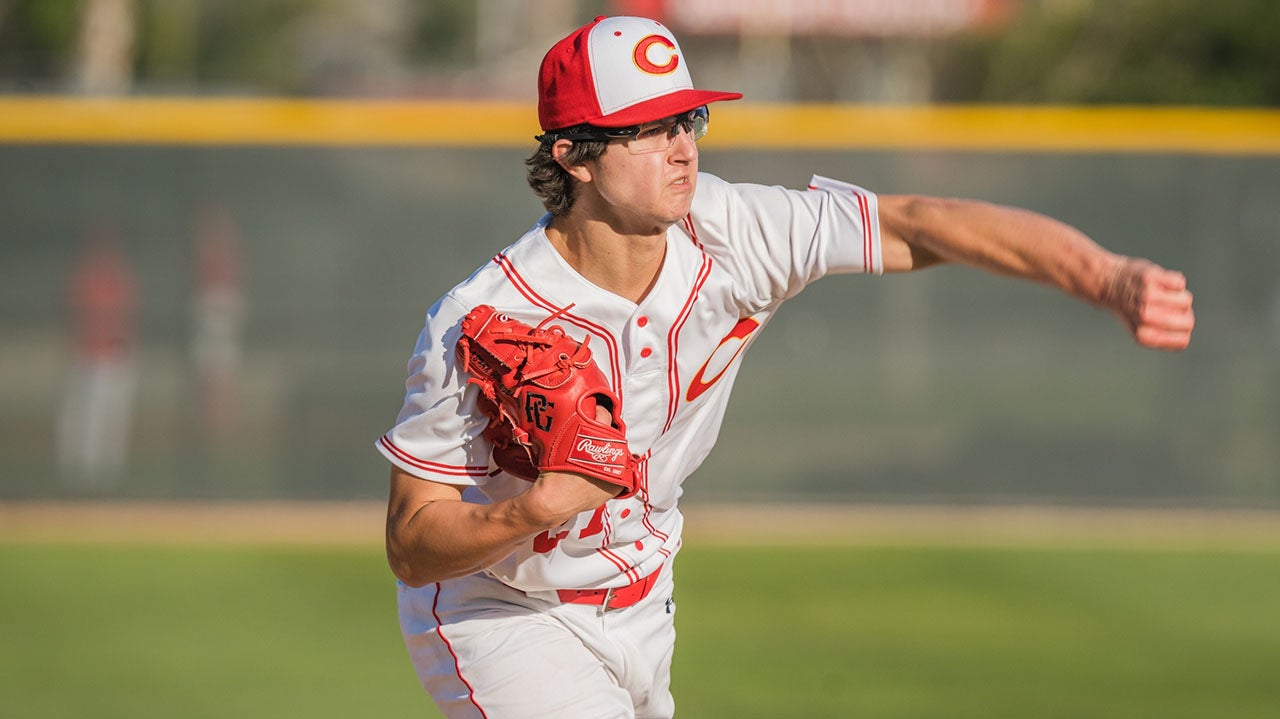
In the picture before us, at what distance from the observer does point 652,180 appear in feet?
10.0

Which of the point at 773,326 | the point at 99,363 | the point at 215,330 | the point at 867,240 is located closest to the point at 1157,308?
the point at 867,240

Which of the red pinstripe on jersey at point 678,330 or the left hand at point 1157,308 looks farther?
the red pinstripe on jersey at point 678,330

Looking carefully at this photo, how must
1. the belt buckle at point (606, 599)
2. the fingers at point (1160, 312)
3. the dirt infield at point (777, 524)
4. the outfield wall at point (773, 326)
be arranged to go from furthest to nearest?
the outfield wall at point (773, 326)
the dirt infield at point (777, 524)
the belt buckle at point (606, 599)
the fingers at point (1160, 312)

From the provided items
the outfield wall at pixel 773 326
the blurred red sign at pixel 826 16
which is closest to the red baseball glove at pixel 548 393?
the outfield wall at pixel 773 326

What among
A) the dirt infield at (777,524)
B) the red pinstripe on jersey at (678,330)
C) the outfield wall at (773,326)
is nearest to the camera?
the red pinstripe on jersey at (678,330)

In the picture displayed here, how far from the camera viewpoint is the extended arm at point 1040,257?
2.71 metres

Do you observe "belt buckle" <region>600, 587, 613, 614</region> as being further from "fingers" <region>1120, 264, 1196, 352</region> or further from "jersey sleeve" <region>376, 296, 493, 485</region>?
"fingers" <region>1120, 264, 1196, 352</region>

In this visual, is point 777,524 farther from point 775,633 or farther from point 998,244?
point 998,244

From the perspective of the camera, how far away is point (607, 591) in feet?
11.0

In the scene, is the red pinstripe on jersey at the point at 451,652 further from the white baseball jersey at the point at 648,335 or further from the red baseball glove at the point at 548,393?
the red baseball glove at the point at 548,393

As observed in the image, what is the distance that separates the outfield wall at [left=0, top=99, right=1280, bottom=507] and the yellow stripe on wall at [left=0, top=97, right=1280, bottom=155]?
17mm

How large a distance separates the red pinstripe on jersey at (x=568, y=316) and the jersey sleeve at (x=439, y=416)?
147 mm

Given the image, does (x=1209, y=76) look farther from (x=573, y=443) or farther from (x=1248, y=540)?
(x=573, y=443)

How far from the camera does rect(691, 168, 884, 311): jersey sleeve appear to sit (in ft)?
10.8
